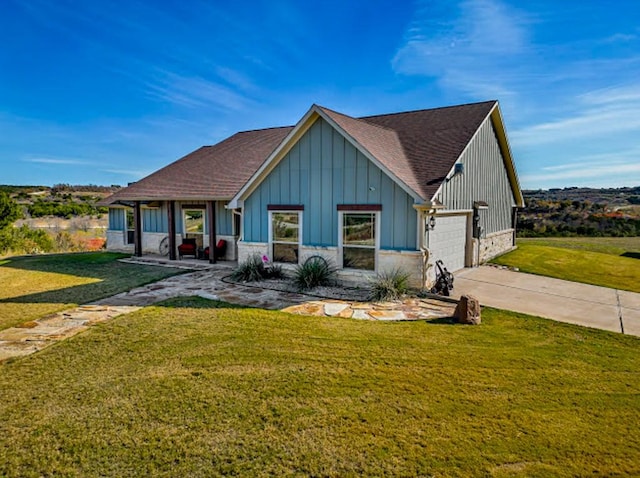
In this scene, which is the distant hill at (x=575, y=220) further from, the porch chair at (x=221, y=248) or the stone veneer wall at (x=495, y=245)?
the porch chair at (x=221, y=248)

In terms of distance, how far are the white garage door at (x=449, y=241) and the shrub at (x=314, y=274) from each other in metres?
3.04

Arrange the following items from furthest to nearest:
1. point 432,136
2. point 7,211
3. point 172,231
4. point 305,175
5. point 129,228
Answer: point 129,228 < point 7,211 < point 172,231 < point 432,136 < point 305,175

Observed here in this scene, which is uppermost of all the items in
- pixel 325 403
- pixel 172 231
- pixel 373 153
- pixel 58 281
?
pixel 373 153

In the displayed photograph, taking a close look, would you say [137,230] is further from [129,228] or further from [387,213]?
[387,213]

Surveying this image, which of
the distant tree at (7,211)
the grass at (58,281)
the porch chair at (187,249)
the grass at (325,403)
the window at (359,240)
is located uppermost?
the distant tree at (7,211)

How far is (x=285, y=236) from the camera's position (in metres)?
12.5

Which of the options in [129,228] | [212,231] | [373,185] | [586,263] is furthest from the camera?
[129,228]

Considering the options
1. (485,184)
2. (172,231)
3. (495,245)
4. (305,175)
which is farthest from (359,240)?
(172,231)

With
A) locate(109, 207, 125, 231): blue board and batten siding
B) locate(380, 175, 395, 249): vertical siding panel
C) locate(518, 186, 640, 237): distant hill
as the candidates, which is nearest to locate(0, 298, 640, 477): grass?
locate(380, 175, 395, 249): vertical siding panel

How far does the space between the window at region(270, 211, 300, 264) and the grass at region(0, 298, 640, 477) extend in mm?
5254

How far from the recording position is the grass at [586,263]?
12.4 m

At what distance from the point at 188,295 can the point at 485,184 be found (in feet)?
40.2

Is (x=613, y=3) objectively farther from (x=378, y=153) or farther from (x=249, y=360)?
(x=249, y=360)

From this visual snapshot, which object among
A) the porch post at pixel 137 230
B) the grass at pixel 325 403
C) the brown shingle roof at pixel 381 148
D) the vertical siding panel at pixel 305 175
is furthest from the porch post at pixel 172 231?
the grass at pixel 325 403
